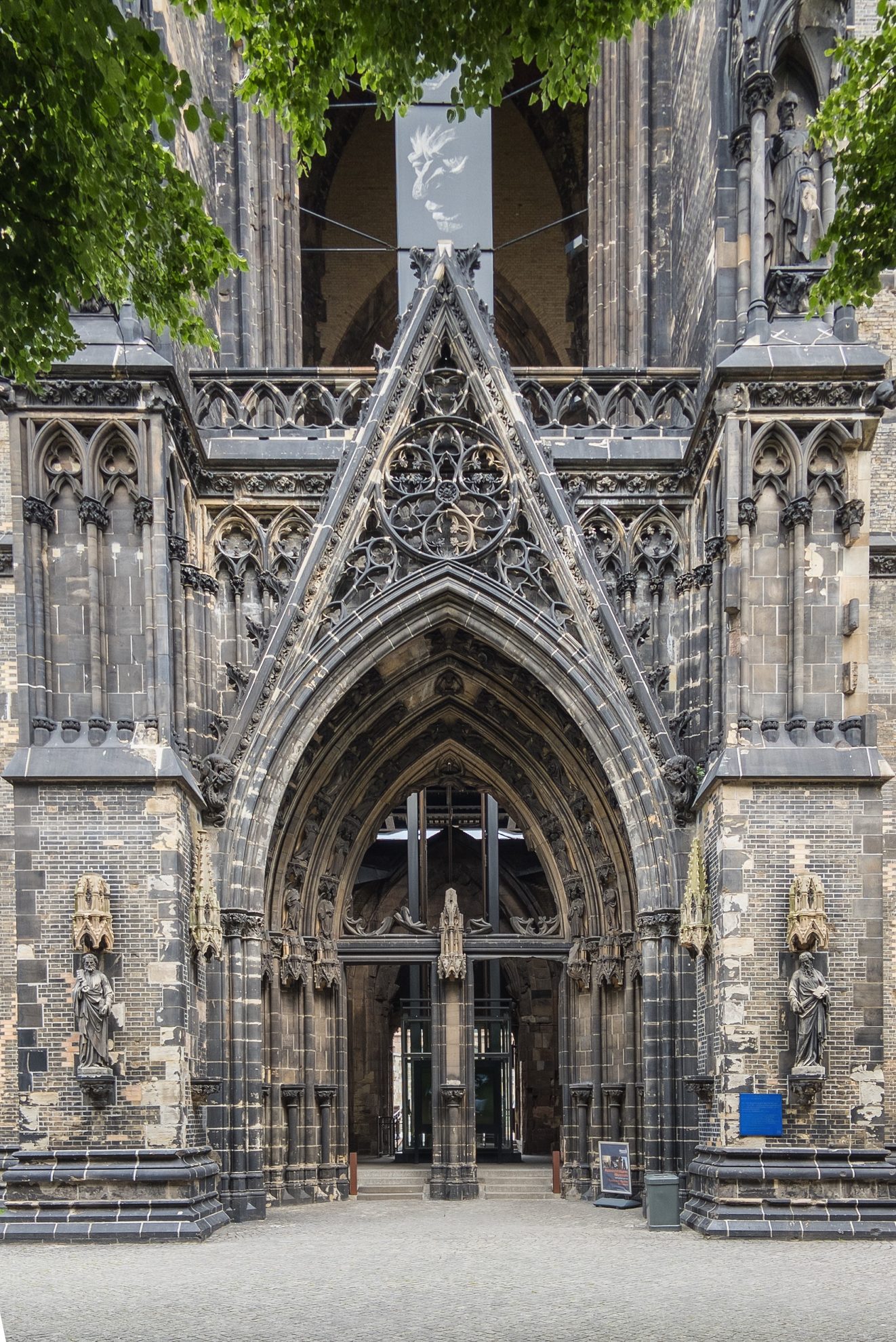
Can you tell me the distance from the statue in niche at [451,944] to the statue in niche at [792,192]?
798 centimetres

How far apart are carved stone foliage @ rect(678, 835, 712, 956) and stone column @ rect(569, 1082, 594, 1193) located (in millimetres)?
3201

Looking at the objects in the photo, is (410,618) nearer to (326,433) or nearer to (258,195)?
(326,433)

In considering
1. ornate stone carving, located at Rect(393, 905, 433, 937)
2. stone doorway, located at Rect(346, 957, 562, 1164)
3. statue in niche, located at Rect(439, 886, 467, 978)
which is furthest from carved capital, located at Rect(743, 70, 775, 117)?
stone doorway, located at Rect(346, 957, 562, 1164)

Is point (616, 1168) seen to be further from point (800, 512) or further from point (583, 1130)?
point (800, 512)

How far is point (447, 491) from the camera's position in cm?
1756

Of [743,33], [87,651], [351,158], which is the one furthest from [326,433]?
[351,158]

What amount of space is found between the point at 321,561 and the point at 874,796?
6.22 metres

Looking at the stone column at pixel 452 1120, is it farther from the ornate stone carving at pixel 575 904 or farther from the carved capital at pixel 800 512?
the carved capital at pixel 800 512

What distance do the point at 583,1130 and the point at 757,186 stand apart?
10.5m

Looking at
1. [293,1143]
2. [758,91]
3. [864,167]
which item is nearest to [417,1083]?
[293,1143]

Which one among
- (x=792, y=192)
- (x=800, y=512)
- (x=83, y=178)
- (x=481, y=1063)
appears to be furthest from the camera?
(x=481, y=1063)

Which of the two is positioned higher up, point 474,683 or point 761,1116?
point 474,683

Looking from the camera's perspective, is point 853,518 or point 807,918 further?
point 853,518

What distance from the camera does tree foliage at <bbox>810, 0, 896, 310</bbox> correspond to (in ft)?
32.7
